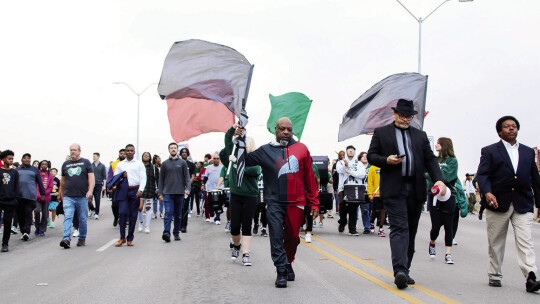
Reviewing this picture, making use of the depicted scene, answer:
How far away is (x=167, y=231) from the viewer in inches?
512

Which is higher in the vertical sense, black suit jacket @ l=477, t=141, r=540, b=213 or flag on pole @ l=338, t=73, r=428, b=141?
flag on pole @ l=338, t=73, r=428, b=141

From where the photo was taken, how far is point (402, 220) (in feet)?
23.0

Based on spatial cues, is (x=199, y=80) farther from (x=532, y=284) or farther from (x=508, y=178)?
(x=532, y=284)

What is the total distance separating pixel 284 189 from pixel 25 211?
8194 mm

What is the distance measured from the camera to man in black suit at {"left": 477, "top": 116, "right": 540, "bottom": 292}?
725 centimetres

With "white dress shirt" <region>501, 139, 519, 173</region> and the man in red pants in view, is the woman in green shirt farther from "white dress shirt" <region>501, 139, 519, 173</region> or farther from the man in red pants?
the man in red pants

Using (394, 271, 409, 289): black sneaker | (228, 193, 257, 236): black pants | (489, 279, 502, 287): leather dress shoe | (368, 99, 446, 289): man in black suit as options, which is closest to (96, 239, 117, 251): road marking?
(228, 193, 257, 236): black pants

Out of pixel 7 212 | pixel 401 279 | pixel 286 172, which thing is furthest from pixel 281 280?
→ pixel 7 212

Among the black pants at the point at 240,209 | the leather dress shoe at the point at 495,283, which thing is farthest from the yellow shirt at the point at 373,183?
the leather dress shoe at the point at 495,283

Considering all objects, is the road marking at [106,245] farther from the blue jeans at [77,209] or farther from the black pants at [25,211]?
the black pants at [25,211]

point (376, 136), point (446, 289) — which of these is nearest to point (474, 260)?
point (446, 289)

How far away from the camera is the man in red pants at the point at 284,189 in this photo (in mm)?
7301

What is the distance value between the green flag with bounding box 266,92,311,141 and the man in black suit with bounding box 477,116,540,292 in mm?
10007

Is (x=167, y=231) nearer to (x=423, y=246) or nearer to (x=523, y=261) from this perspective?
(x=423, y=246)
